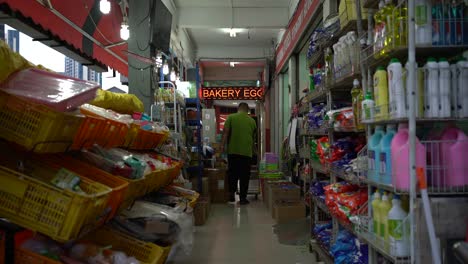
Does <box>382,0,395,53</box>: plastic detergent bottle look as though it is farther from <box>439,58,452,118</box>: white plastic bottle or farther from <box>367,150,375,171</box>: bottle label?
<box>367,150,375,171</box>: bottle label

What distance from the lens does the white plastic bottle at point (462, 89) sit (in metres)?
1.99

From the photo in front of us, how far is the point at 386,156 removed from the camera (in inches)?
88.7

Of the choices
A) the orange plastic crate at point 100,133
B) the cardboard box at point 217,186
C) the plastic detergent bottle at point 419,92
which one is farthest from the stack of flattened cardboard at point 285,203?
the plastic detergent bottle at point 419,92

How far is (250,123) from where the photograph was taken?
7.70 meters

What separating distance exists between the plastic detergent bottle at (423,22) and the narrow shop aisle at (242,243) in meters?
2.50

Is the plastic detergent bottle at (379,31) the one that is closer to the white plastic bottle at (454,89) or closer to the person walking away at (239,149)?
the white plastic bottle at (454,89)

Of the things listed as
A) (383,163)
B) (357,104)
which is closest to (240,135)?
(357,104)

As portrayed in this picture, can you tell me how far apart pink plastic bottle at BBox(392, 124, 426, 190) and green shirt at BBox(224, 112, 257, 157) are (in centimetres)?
541

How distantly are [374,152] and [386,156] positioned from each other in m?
0.19

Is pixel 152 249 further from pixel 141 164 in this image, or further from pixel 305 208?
pixel 305 208

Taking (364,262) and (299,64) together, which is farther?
(299,64)

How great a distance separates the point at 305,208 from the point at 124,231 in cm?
325

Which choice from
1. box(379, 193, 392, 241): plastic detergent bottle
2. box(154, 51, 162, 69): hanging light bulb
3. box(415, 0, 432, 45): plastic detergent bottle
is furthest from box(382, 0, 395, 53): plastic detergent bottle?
box(154, 51, 162, 69): hanging light bulb

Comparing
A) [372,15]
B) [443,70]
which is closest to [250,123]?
[372,15]
